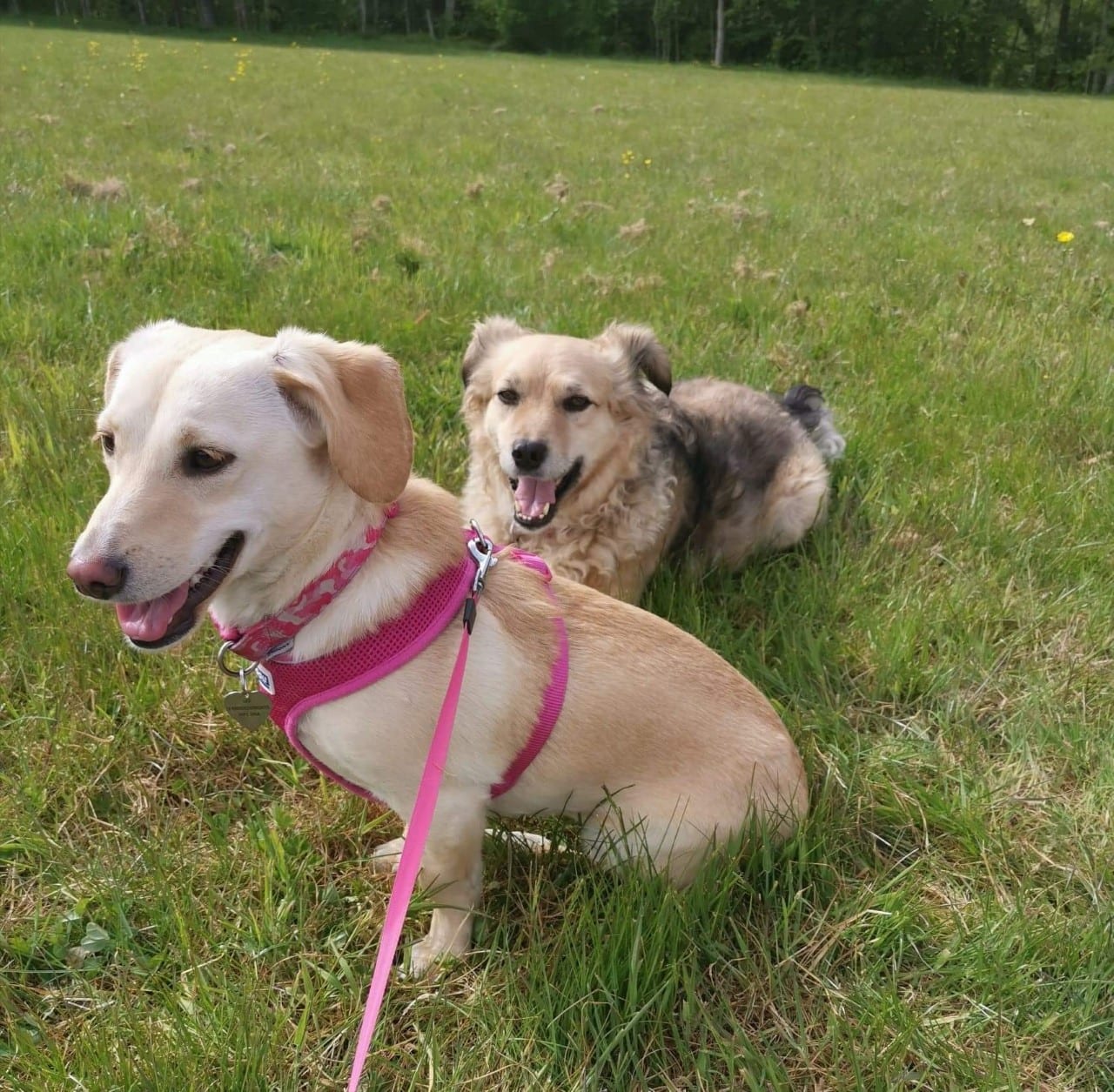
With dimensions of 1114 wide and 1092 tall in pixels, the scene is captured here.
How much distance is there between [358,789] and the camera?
2.01 metres

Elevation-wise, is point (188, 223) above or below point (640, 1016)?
above

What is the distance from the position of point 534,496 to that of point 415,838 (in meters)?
1.94

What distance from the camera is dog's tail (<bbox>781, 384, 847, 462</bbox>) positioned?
13.5 ft

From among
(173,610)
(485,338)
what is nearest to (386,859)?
(173,610)

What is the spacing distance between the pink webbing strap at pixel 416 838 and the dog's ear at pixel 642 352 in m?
2.09

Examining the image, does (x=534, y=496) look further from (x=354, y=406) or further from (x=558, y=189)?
(x=558, y=189)

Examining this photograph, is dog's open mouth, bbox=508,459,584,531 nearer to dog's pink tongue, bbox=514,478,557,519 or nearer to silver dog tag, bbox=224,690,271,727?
dog's pink tongue, bbox=514,478,557,519

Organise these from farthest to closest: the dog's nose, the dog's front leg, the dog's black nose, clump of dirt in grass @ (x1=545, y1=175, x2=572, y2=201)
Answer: clump of dirt in grass @ (x1=545, y1=175, x2=572, y2=201), the dog's black nose, the dog's front leg, the dog's nose

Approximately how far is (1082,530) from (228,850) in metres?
3.36

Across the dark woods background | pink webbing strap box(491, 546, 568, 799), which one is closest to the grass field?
pink webbing strap box(491, 546, 568, 799)

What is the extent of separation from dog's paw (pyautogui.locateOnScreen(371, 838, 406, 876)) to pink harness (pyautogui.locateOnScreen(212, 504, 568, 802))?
0.40 m

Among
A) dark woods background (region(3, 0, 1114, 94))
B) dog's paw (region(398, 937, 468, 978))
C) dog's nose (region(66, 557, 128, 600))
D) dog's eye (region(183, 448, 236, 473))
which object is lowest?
dog's paw (region(398, 937, 468, 978))

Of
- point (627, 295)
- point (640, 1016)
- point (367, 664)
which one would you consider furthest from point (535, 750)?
→ point (627, 295)

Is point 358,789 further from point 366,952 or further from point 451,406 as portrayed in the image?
point 451,406
